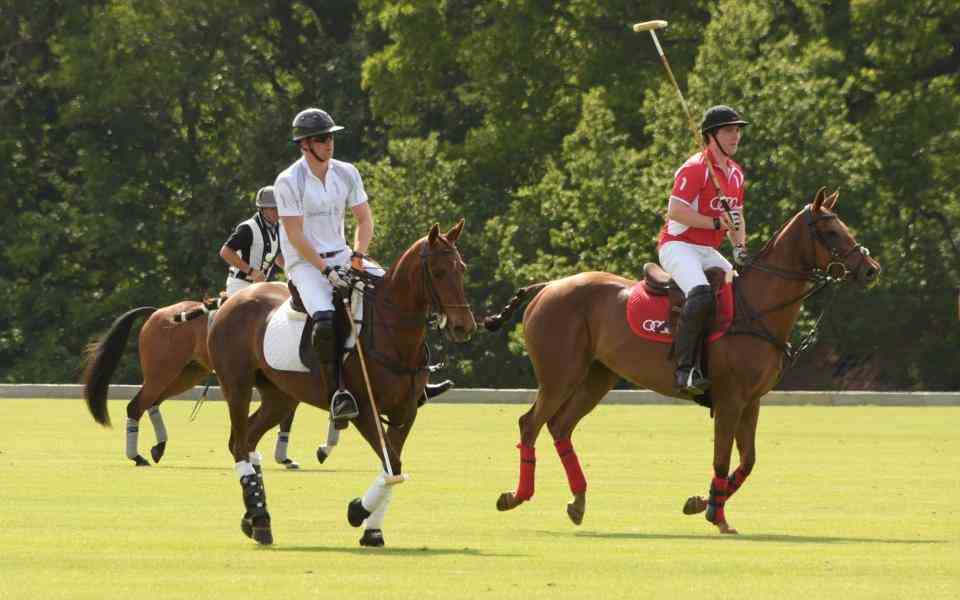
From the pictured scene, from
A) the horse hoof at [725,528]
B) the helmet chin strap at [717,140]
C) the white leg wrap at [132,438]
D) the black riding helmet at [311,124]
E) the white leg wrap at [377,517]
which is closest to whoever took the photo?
the white leg wrap at [377,517]

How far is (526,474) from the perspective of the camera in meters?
13.3

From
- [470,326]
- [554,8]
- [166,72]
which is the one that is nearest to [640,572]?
[470,326]

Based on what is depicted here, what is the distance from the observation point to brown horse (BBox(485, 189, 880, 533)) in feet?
42.8

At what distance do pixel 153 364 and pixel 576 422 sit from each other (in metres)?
5.40

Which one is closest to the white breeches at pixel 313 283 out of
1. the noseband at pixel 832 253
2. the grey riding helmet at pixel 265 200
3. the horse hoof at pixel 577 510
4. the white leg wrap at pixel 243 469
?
the white leg wrap at pixel 243 469

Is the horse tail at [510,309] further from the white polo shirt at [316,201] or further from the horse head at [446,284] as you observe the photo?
the horse head at [446,284]

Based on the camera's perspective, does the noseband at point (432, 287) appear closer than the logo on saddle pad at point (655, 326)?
Yes

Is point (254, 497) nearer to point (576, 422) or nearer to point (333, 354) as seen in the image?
point (333, 354)

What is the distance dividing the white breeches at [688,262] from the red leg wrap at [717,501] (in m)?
1.22

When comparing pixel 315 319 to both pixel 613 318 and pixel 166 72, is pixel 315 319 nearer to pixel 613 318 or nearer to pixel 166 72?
pixel 613 318

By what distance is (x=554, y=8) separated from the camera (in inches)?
1786

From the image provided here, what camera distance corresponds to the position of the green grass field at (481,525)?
9398mm

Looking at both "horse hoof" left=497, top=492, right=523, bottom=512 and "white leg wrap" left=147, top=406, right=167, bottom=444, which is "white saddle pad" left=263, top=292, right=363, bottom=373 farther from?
"white leg wrap" left=147, top=406, right=167, bottom=444

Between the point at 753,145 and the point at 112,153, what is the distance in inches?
668
